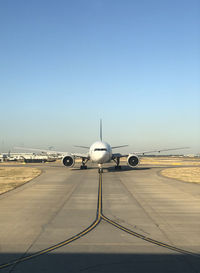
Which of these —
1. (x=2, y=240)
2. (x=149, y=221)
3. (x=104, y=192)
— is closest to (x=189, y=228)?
(x=149, y=221)

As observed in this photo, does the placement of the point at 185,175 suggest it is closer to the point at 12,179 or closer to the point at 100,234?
the point at 12,179

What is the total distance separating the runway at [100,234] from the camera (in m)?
7.12

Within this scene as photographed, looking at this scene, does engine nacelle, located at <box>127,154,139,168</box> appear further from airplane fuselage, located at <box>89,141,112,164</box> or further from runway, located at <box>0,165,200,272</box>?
runway, located at <box>0,165,200,272</box>

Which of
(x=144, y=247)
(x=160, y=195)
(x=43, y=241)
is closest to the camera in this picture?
(x=144, y=247)

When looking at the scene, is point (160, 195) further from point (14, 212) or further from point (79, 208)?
point (14, 212)

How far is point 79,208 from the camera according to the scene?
1461cm

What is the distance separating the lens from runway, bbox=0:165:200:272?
7.12 meters

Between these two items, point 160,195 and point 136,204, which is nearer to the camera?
point 136,204

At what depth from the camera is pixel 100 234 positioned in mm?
9789

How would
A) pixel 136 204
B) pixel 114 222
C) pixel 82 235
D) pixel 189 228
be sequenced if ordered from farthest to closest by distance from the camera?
pixel 136 204
pixel 114 222
pixel 189 228
pixel 82 235
